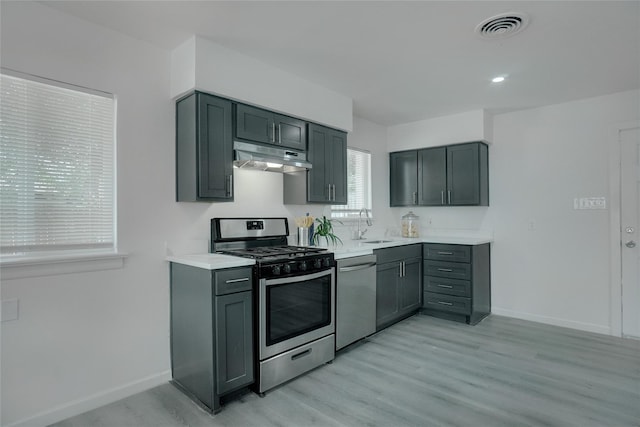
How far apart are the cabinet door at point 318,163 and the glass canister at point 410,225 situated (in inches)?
71.3

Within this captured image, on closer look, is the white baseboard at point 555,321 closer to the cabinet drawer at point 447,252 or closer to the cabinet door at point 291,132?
the cabinet drawer at point 447,252

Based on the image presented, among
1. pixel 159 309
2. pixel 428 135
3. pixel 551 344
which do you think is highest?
pixel 428 135

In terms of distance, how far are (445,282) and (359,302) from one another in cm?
141

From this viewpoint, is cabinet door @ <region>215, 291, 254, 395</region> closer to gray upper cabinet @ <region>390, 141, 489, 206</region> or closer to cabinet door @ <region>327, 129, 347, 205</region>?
cabinet door @ <region>327, 129, 347, 205</region>

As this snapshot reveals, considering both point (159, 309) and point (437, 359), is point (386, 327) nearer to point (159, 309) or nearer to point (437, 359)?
point (437, 359)

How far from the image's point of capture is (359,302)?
11.0 feet

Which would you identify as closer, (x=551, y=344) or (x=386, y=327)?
(x=551, y=344)

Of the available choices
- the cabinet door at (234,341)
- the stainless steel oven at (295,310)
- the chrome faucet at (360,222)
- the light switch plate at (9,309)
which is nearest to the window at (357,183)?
the chrome faucet at (360,222)

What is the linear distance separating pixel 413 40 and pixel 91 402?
3.35 meters

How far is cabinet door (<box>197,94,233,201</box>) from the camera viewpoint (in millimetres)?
2590

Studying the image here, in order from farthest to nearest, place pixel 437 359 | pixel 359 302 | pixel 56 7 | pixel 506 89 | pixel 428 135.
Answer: pixel 428 135 → pixel 506 89 → pixel 359 302 → pixel 437 359 → pixel 56 7

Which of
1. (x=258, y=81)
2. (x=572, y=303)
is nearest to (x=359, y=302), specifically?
(x=258, y=81)

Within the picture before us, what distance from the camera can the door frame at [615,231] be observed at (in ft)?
12.1

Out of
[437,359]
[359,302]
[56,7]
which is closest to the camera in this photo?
[56,7]
